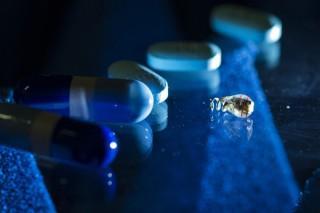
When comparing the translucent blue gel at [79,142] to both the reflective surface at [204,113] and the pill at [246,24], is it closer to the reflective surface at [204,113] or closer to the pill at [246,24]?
the reflective surface at [204,113]

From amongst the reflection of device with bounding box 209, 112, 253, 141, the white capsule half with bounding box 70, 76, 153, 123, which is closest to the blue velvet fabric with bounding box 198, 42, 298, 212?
the reflection of device with bounding box 209, 112, 253, 141

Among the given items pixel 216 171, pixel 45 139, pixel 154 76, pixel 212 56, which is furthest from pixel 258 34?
pixel 45 139

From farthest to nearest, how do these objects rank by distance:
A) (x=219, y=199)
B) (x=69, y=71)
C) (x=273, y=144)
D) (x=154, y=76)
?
(x=69, y=71), (x=154, y=76), (x=273, y=144), (x=219, y=199)

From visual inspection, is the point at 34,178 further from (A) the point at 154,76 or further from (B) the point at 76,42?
(B) the point at 76,42

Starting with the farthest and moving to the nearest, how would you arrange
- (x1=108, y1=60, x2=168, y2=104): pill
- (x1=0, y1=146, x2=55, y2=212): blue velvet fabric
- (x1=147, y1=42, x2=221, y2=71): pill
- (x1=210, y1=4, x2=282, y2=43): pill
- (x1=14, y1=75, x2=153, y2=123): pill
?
(x1=210, y1=4, x2=282, y2=43): pill, (x1=147, y1=42, x2=221, y2=71): pill, (x1=108, y1=60, x2=168, y2=104): pill, (x1=14, y1=75, x2=153, y2=123): pill, (x1=0, y1=146, x2=55, y2=212): blue velvet fabric

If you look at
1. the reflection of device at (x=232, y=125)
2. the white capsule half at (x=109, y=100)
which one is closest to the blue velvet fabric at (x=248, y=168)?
the reflection of device at (x=232, y=125)

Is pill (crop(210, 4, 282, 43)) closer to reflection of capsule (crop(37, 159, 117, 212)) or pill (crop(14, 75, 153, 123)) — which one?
pill (crop(14, 75, 153, 123))

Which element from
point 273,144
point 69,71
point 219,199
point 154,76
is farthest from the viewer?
point 69,71
